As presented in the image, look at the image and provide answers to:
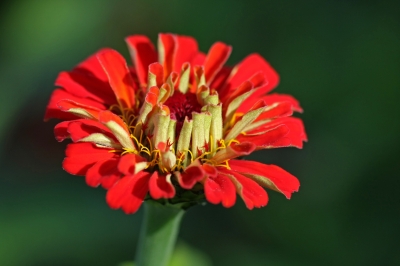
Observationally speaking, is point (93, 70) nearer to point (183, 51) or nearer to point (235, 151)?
point (183, 51)

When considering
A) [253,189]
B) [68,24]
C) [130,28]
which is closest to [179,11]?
[130,28]

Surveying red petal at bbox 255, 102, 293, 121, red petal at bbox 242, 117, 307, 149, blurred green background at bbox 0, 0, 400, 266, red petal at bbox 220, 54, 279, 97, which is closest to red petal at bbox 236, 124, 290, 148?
red petal at bbox 242, 117, 307, 149

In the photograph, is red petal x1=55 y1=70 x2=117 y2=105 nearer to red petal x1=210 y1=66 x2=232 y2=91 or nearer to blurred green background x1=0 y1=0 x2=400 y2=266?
red petal x1=210 y1=66 x2=232 y2=91

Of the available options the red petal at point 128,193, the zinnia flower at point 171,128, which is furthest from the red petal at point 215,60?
the red petal at point 128,193

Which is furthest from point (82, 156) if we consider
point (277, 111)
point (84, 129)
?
point (277, 111)

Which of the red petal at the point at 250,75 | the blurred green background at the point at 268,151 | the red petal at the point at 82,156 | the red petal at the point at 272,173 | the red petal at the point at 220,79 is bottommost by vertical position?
the blurred green background at the point at 268,151

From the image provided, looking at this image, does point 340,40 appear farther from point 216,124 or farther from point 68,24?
point 216,124

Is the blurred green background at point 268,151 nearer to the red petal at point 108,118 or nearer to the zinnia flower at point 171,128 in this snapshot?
the zinnia flower at point 171,128
